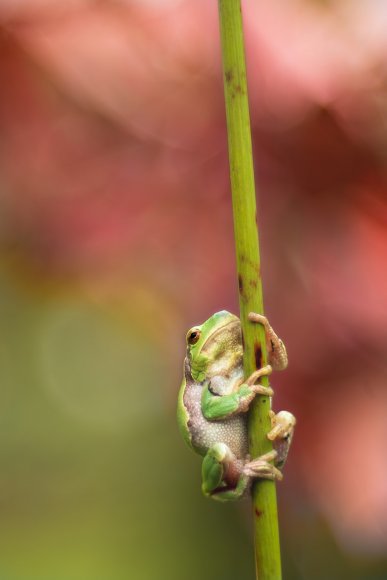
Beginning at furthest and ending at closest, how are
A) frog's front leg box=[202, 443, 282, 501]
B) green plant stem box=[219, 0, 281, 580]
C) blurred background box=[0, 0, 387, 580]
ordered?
blurred background box=[0, 0, 387, 580] → frog's front leg box=[202, 443, 282, 501] → green plant stem box=[219, 0, 281, 580]

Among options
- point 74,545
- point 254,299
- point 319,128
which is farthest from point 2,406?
point 254,299

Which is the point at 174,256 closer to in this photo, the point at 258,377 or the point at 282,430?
the point at 282,430

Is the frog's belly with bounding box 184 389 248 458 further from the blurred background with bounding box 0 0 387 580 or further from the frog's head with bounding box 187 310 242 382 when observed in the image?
the blurred background with bounding box 0 0 387 580

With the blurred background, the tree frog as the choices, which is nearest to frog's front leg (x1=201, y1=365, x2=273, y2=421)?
the tree frog

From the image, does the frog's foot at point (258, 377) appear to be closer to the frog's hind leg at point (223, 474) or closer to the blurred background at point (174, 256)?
the frog's hind leg at point (223, 474)

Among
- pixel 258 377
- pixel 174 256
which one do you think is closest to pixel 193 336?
pixel 258 377

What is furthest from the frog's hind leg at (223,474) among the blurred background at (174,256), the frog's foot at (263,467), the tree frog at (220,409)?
the blurred background at (174,256)
